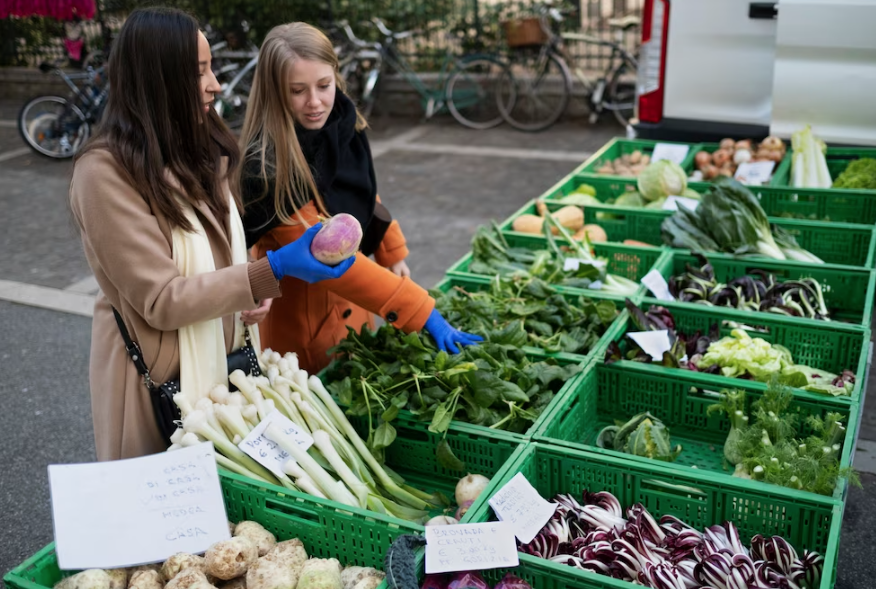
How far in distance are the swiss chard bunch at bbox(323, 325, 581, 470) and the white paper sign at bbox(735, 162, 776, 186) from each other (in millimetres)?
2468

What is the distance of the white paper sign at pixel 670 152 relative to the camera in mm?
5258

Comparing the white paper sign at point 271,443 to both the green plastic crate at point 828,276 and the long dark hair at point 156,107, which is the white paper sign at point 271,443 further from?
the green plastic crate at point 828,276

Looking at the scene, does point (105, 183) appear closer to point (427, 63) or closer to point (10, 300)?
point (10, 300)

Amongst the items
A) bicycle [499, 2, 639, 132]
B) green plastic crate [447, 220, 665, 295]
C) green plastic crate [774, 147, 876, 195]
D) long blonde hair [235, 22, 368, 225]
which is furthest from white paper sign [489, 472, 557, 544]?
bicycle [499, 2, 639, 132]

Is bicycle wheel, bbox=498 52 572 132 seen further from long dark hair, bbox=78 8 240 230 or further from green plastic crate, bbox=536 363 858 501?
long dark hair, bbox=78 8 240 230

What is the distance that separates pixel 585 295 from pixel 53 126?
8.39 metres

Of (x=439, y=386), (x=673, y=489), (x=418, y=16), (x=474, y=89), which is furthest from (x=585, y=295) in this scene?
(x=418, y=16)

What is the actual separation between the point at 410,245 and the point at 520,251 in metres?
2.75

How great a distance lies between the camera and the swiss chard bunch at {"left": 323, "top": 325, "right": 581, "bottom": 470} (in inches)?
103

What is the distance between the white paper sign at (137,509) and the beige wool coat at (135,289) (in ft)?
0.87

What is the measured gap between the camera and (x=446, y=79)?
10.7 metres

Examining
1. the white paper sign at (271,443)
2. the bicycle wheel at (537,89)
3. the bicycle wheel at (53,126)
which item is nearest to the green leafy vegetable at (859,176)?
the white paper sign at (271,443)

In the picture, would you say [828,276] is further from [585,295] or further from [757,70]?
[757,70]

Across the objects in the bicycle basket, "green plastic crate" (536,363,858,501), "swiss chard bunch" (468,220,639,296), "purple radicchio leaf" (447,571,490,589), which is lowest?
"green plastic crate" (536,363,858,501)
